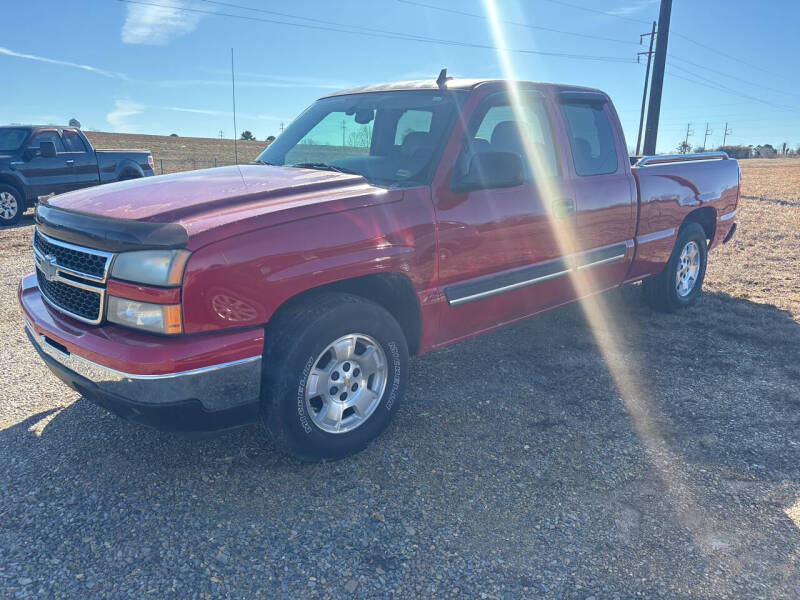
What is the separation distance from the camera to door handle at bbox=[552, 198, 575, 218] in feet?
13.3

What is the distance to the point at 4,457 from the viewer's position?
3.11 meters

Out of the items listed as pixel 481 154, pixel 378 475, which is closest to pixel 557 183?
pixel 481 154

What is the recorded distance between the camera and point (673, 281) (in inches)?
225

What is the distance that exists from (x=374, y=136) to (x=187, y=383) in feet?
7.10

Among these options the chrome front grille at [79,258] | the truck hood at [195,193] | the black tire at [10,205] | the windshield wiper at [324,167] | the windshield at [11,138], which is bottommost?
the black tire at [10,205]

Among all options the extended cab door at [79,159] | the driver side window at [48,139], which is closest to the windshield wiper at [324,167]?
the driver side window at [48,139]

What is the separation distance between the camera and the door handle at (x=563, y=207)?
4039 mm

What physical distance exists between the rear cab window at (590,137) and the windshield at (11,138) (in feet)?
36.7

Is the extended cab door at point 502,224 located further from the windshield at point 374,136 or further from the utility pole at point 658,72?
the utility pole at point 658,72

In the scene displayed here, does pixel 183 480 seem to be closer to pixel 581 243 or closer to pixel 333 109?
pixel 333 109

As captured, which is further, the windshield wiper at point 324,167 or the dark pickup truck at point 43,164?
the dark pickup truck at point 43,164

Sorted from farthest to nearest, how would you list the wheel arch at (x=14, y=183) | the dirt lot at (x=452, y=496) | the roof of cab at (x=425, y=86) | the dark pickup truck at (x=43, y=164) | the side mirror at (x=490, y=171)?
the dark pickup truck at (x=43, y=164) → the wheel arch at (x=14, y=183) → the roof of cab at (x=425, y=86) → the side mirror at (x=490, y=171) → the dirt lot at (x=452, y=496)

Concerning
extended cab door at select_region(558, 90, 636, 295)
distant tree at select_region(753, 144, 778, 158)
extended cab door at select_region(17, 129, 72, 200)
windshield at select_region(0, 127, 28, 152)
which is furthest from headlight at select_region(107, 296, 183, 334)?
distant tree at select_region(753, 144, 778, 158)

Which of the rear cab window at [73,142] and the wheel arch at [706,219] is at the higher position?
the rear cab window at [73,142]
